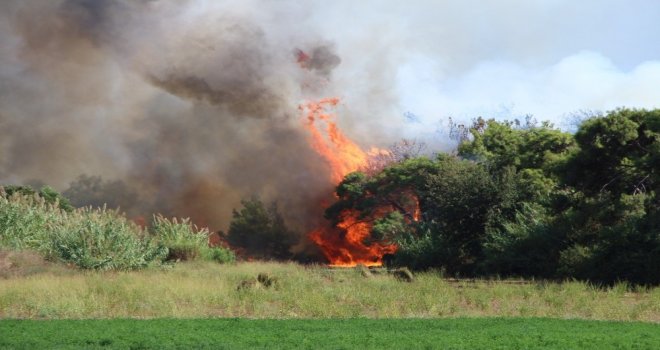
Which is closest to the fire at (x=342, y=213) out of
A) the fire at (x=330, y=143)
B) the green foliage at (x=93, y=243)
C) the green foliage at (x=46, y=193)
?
the fire at (x=330, y=143)

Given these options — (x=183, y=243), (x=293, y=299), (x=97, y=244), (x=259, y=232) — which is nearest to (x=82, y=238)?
(x=97, y=244)

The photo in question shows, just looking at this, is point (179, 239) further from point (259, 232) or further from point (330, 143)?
point (330, 143)

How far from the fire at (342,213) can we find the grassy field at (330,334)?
35963 millimetres

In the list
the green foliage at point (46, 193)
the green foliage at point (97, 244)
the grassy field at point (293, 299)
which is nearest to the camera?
the grassy field at point (293, 299)

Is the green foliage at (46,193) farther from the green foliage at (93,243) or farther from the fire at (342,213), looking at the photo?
the green foliage at (93,243)

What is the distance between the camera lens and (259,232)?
5284cm

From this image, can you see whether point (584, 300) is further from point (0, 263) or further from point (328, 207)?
point (328, 207)

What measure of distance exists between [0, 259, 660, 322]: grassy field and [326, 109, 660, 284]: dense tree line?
111 inches

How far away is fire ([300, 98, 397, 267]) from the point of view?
2061 inches

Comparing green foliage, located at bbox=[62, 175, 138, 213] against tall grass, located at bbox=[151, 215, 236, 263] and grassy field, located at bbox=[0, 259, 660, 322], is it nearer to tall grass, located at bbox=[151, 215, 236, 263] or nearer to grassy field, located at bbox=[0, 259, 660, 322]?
tall grass, located at bbox=[151, 215, 236, 263]

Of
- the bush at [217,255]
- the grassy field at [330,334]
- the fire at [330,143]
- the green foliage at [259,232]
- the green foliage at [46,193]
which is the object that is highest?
the fire at [330,143]

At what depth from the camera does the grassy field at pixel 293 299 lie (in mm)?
17688

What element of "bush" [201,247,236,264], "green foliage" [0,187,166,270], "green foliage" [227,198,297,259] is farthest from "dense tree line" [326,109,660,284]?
"green foliage" [227,198,297,259]

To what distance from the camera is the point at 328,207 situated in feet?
175
